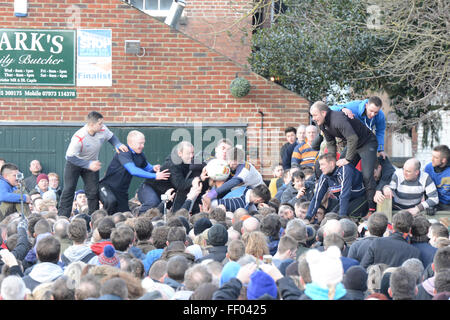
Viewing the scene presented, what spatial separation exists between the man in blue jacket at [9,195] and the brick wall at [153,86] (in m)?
3.87

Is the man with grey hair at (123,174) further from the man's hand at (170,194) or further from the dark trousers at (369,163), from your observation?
the dark trousers at (369,163)

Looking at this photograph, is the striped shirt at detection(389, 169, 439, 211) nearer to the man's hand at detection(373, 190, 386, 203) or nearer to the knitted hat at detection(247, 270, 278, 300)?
the man's hand at detection(373, 190, 386, 203)

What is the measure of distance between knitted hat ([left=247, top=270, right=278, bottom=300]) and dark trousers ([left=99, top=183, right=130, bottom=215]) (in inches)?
277

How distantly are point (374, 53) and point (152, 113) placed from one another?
5174 millimetres

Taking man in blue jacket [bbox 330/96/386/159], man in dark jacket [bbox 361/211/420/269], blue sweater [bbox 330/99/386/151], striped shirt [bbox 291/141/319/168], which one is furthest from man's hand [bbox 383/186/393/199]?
striped shirt [bbox 291/141/319/168]

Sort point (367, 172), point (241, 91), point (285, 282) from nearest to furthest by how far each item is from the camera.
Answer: point (285, 282), point (367, 172), point (241, 91)

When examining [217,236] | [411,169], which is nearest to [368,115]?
[411,169]

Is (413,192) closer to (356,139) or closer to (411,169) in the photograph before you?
(411,169)

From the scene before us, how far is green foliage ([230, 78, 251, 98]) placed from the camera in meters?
15.9

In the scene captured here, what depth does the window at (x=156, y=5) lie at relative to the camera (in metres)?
20.0

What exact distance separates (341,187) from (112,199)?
11.9ft
